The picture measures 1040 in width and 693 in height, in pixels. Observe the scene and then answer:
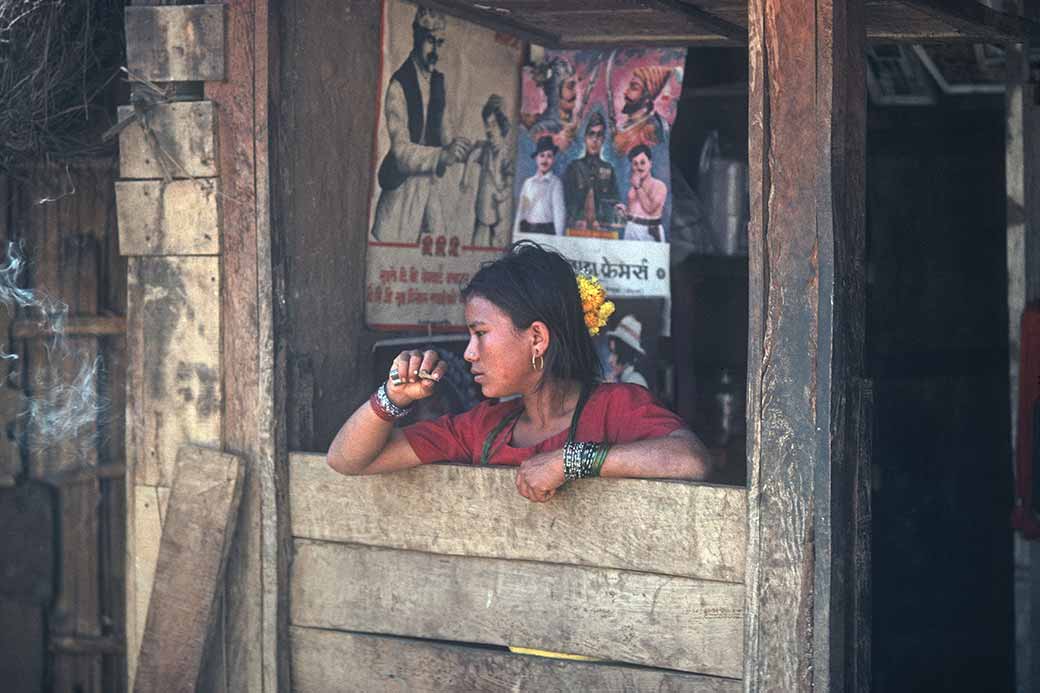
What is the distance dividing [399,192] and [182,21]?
0.89 metres

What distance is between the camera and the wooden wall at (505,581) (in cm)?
330

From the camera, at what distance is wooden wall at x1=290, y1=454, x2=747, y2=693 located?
10.8 ft

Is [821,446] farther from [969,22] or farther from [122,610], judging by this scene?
[122,610]

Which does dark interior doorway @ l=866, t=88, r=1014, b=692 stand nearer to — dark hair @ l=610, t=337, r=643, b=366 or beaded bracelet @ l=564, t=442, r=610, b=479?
dark hair @ l=610, t=337, r=643, b=366

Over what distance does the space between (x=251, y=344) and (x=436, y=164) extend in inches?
41.8

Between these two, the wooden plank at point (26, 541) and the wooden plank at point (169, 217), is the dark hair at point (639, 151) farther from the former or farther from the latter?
the wooden plank at point (26, 541)

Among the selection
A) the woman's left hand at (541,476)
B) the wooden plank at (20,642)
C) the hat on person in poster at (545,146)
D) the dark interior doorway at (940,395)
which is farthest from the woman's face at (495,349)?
the dark interior doorway at (940,395)

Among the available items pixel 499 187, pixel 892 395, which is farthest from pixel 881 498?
pixel 499 187

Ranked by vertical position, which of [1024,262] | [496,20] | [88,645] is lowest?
[88,645]

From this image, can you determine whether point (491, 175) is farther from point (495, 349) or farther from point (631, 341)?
point (495, 349)

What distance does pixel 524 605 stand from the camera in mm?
3539

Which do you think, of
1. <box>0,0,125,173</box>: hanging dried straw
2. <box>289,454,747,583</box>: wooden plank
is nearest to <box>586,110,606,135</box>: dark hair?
<box>0,0,125,173</box>: hanging dried straw

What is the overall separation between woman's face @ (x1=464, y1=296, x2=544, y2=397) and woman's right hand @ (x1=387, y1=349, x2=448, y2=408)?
26 centimetres

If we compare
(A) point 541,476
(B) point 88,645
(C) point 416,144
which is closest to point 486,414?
(A) point 541,476
